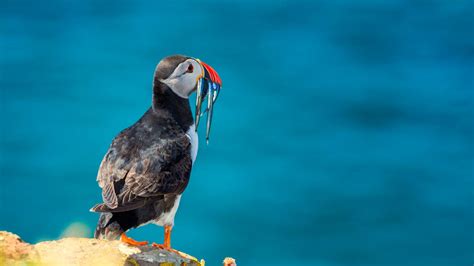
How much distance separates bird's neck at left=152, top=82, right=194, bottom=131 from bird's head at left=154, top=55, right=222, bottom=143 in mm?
63

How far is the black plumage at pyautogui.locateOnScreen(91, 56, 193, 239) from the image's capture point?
8047 mm

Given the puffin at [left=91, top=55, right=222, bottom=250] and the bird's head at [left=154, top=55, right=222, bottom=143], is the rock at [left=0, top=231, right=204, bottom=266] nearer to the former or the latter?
the puffin at [left=91, top=55, right=222, bottom=250]

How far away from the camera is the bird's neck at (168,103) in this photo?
919 cm

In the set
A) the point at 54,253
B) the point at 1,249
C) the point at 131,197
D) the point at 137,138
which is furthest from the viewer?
the point at 137,138

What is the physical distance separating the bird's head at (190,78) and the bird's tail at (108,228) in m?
1.89

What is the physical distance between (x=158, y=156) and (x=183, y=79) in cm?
128

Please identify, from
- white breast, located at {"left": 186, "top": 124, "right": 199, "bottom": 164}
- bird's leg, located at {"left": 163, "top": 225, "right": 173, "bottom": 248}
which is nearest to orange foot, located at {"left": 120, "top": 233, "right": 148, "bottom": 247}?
bird's leg, located at {"left": 163, "top": 225, "right": 173, "bottom": 248}

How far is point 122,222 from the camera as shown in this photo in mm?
8094

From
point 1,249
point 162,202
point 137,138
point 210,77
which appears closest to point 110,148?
point 137,138

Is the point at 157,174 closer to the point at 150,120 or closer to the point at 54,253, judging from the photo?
the point at 150,120

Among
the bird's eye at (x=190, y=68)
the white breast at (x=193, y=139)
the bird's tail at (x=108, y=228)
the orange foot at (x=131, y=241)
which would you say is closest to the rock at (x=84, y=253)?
the orange foot at (x=131, y=241)

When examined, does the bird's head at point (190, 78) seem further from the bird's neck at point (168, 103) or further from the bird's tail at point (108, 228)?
the bird's tail at point (108, 228)

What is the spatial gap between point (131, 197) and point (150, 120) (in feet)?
4.86

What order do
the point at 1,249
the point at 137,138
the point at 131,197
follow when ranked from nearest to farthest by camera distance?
1. the point at 1,249
2. the point at 131,197
3. the point at 137,138
